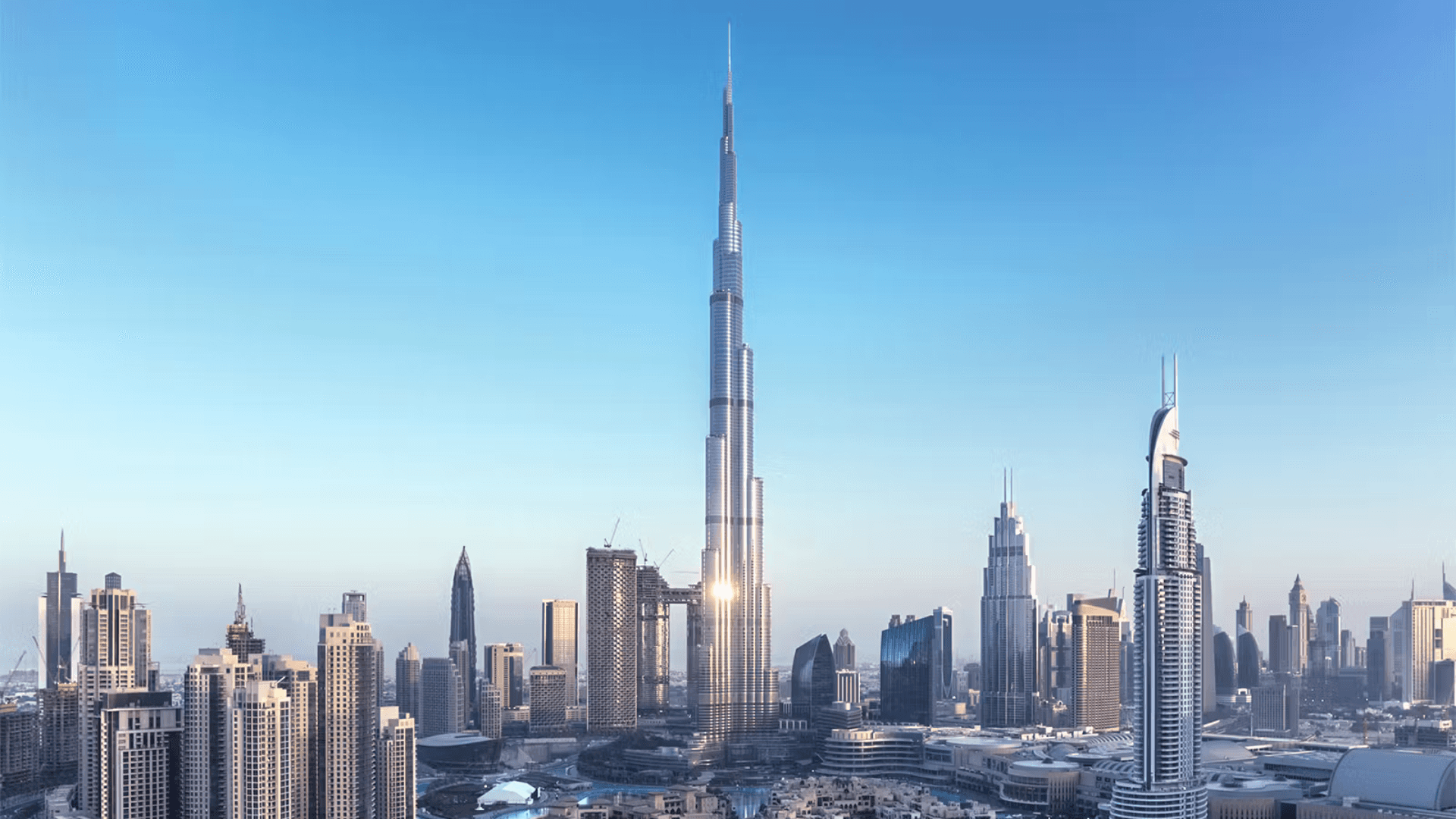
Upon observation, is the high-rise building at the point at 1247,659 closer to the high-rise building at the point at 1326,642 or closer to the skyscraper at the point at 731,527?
the high-rise building at the point at 1326,642

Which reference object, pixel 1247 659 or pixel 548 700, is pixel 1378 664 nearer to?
pixel 1247 659

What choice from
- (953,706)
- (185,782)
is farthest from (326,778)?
(953,706)

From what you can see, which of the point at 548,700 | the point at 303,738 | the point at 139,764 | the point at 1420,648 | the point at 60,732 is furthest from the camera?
the point at 548,700

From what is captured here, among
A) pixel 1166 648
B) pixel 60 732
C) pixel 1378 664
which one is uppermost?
pixel 1166 648

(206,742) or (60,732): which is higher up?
(206,742)

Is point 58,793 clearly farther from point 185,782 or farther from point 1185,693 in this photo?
point 1185,693

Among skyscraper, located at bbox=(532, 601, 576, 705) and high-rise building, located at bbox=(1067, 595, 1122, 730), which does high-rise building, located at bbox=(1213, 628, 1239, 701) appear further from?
skyscraper, located at bbox=(532, 601, 576, 705)

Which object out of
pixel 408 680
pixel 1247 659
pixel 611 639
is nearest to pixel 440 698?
pixel 408 680

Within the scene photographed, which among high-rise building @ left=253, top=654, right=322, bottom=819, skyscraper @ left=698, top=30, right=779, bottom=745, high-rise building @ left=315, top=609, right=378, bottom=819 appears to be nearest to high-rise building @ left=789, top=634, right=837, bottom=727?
skyscraper @ left=698, top=30, right=779, bottom=745
